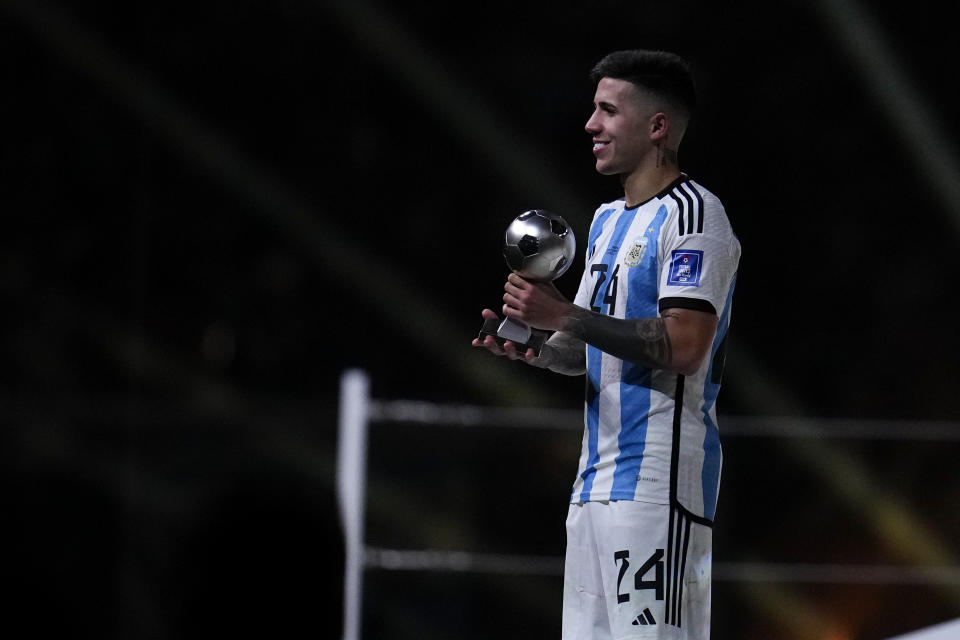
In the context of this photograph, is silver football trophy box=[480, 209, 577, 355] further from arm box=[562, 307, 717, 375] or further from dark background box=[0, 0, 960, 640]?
dark background box=[0, 0, 960, 640]

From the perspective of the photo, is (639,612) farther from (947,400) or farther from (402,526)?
(947,400)

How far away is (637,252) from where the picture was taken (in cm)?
206

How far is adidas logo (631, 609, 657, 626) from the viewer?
192cm

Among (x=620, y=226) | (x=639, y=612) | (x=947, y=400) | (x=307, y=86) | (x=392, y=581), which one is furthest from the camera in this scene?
(x=307, y=86)

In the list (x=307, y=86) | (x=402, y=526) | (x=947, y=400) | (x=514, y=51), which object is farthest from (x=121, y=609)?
(x=947, y=400)

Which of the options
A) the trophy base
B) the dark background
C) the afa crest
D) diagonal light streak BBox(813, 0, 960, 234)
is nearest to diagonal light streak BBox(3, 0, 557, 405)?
the dark background

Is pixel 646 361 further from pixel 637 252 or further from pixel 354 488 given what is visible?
pixel 354 488

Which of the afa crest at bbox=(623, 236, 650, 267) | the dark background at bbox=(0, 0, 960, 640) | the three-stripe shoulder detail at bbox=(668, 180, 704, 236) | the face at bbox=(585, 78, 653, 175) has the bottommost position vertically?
the afa crest at bbox=(623, 236, 650, 267)

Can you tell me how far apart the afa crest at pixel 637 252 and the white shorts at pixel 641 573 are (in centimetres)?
42

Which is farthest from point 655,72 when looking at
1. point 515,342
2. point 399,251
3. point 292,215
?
point 292,215

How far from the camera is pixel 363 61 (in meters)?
5.87

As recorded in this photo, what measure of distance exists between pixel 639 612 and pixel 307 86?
453cm

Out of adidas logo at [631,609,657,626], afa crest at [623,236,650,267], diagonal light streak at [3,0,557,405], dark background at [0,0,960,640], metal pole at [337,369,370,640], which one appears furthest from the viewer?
diagonal light streak at [3,0,557,405]

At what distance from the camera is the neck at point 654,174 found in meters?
2.13
